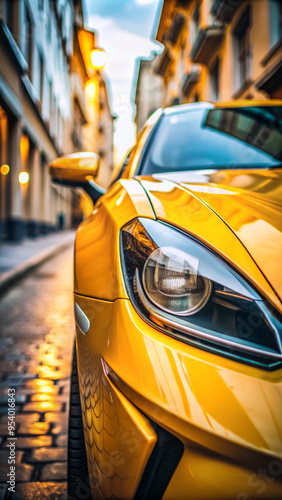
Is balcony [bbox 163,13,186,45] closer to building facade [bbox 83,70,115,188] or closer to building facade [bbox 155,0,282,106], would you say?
building facade [bbox 155,0,282,106]

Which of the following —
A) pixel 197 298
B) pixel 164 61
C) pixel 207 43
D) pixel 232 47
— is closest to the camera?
pixel 197 298

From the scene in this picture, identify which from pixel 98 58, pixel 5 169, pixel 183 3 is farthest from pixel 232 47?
pixel 183 3

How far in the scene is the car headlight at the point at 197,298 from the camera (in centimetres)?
79

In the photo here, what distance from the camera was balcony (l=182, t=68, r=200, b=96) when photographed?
15.8 meters

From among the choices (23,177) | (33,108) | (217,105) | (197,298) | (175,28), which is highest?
(175,28)

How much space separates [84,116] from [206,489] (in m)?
35.0

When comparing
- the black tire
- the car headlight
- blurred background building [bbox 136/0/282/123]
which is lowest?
the black tire

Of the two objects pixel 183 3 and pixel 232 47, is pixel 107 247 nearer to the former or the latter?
pixel 232 47

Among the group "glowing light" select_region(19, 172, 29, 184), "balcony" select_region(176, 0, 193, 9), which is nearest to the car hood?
"glowing light" select_region(19, 172, 29, 184)

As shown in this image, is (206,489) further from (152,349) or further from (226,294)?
(226,294)

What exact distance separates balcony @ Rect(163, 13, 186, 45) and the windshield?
65.2ft

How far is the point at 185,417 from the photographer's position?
707mm

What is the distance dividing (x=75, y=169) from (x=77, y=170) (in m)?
0.01

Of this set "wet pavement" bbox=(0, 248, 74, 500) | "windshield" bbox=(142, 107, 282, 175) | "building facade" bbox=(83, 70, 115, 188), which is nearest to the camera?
"wet pavement" bbox=(0, 248, 74, 500)
